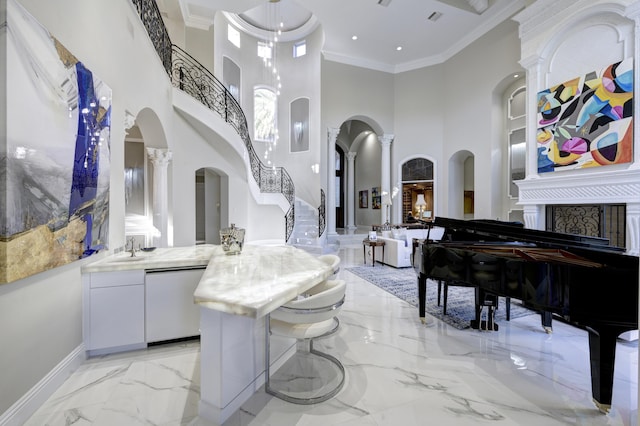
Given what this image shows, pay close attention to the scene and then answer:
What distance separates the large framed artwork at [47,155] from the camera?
1.67 metres

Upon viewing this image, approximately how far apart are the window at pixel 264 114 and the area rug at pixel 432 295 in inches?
265

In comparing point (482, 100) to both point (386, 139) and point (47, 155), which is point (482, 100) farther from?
point (47, 155)

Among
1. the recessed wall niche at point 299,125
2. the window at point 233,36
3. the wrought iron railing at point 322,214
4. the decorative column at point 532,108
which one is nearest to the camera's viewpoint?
the decorative column at point 532,108

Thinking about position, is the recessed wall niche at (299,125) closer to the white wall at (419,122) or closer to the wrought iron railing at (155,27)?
the white wall at (419,122)

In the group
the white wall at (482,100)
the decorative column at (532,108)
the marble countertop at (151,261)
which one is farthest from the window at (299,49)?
the marble countertop at (151,261)

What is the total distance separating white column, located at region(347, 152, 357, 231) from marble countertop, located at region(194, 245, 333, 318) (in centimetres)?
1215

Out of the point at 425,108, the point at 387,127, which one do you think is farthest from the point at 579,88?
the point at 387,127

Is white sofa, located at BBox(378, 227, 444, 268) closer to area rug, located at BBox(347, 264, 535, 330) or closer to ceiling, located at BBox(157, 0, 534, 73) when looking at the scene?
area rug, located at BBox(347, 264, 535, 330)

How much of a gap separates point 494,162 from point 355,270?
5700mm

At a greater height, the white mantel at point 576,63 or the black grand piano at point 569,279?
the white mantel at point 576,63

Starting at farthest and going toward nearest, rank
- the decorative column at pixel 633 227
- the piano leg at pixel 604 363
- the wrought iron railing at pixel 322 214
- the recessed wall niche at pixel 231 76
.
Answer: the wrought iron railing at pixel 322 214 < the recessed wall niche at pixel 231 76 < the decorative column at pixel 633 227 < the piano leg at pixel 604 363

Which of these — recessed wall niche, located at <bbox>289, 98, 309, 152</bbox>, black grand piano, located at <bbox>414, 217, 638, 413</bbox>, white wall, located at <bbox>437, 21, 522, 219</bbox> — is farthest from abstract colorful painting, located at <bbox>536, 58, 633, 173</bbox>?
recessed wall niche, located at <bbox>289, 98, 309, 152</bbox>

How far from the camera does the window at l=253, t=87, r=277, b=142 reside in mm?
10831


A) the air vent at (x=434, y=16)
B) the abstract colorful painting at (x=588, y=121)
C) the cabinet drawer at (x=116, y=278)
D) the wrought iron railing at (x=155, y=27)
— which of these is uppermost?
the air vent at (x=434, y=16)
